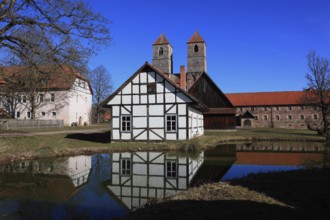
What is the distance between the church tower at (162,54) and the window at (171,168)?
154 ft

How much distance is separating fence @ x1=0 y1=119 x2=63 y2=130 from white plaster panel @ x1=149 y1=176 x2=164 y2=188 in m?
24.7

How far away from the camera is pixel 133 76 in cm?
2384

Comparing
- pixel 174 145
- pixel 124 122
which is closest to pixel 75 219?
pixel 174 145

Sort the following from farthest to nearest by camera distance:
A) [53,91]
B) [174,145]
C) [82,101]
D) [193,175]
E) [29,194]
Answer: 1. [82,101]
2. [53,91]
3. [174,145]
4. [193,175]
5. [29,194]

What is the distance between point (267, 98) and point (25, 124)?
50828mm

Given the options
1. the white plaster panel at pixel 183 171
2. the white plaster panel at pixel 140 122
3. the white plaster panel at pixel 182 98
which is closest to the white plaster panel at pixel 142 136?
the white plaster panel at pixel 140 122

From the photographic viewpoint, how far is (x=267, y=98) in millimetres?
65938

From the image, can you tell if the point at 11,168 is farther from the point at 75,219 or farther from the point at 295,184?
the point at 295,184

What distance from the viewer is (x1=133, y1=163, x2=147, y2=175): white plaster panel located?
1256cm

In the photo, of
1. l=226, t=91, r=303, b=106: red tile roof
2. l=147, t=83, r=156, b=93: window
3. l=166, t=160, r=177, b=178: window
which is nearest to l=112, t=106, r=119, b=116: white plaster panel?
l=147, t=83, r=156, b=93: window

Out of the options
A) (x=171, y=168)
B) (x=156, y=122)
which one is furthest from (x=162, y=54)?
(x=171, y=168)

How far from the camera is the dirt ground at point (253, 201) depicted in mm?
5852

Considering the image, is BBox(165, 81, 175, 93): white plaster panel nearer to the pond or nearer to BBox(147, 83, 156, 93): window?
BBox(147, 83, 156, 93): window

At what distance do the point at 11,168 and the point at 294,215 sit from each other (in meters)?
12.7
